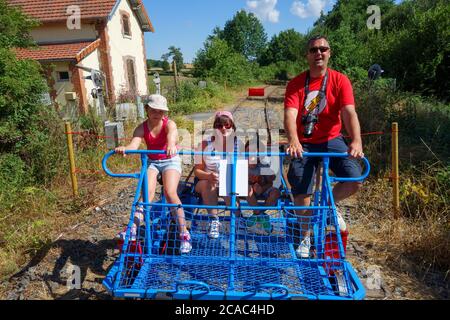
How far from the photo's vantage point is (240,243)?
363cm

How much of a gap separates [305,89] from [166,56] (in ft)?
212

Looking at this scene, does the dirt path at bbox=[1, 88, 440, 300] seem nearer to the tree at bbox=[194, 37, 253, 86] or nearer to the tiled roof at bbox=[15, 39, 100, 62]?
the tiled roof at bbox=[15, 39, 100, 62]

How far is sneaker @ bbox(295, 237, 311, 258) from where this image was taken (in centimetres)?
315

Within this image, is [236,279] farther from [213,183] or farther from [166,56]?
[166,56]

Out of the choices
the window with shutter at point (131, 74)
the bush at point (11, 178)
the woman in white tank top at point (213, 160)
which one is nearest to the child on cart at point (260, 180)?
the woman in white tank top at point (213, 160)

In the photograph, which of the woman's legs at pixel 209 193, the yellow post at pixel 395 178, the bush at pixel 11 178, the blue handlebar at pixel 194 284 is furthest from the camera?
the bush at pixel 11 178

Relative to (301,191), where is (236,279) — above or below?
below

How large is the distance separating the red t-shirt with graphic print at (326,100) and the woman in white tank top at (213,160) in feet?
2.45

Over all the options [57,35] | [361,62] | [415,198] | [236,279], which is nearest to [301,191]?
[236,279]

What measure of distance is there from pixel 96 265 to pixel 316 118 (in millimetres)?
2736

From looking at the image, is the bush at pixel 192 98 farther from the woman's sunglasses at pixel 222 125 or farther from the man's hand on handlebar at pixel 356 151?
the man's hand on handlebar at pixel 356 151

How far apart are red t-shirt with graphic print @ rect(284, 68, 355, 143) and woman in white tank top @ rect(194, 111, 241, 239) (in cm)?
75

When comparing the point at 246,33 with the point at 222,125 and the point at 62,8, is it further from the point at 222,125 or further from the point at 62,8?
the point at 222,125

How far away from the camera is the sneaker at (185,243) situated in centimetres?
317
